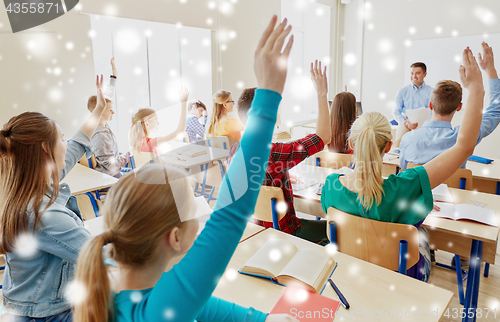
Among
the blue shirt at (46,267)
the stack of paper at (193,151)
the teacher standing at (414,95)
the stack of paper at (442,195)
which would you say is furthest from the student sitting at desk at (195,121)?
the blue shirt at (46,267)

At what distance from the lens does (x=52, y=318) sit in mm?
1030

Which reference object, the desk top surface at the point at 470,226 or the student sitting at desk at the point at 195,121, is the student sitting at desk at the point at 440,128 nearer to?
the desk top surface at the point at 470,226

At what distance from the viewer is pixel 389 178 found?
4.79ft

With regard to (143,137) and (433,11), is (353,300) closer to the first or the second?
(143,137)

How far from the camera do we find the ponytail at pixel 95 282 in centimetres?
58

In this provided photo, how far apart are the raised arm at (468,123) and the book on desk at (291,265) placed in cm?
61

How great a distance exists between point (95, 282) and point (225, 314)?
34 cm

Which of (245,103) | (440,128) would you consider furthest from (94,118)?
(440,128)

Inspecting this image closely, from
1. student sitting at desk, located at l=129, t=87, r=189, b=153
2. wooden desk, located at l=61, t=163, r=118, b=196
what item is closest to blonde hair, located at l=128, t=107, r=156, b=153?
student sitting at desk, located at l=129, t=87, r=189, b=153

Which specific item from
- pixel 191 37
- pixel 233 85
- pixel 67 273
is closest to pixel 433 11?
pixel 233 85

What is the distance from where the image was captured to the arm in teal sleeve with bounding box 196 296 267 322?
0.80 m

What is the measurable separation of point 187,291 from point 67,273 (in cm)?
77

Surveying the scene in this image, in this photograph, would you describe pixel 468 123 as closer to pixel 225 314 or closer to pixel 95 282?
pixel 225 314

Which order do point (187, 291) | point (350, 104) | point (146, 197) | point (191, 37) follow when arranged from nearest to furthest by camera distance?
point (187, 291)
point (146, 197)
point (350, 104)
point (191, 37)
